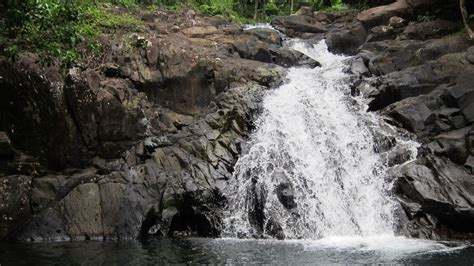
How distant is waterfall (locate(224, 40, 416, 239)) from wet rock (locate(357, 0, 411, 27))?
32.1 ft

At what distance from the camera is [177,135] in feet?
69.1

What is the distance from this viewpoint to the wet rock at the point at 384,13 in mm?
30906

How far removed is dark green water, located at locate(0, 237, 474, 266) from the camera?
43.3ft

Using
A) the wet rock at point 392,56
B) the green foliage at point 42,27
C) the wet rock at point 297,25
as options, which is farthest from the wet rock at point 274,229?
the wet rock at point 297,25

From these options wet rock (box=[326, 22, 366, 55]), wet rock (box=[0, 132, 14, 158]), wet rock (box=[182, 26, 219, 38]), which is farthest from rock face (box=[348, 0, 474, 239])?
wet rock (box=[0, 132, 14, 158])

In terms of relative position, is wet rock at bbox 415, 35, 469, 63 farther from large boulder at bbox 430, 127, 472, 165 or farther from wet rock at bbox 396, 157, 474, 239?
wet rock at bbox 396, 157, 474, 239

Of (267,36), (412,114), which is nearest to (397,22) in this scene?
(267,36)

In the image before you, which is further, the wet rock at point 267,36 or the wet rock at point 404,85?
the wet rock at point 267,36

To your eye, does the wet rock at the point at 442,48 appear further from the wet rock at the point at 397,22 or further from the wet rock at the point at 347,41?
the wet rock at the point at 347,41

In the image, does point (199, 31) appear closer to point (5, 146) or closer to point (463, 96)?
point (5, 146)

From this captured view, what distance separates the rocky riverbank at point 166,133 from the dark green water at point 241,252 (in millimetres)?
1605

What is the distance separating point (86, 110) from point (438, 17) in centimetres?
2305

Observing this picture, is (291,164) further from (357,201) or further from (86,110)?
(86,110)

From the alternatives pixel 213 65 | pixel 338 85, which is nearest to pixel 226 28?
pixel 213 65
